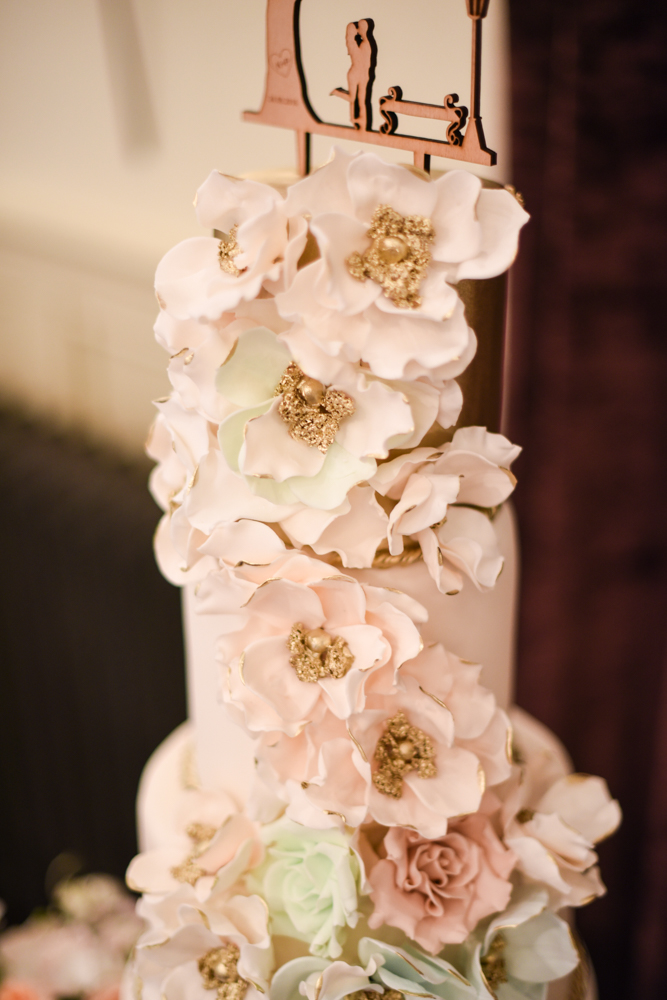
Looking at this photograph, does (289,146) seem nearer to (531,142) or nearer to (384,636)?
(531,142)

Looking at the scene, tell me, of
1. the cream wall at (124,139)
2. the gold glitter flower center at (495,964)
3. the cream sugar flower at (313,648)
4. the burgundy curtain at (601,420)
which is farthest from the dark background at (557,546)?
the cream sugar flower at (313,648)

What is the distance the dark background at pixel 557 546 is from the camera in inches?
A: 41.9

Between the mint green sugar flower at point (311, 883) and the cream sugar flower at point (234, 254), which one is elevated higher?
the cream sugar flower at point (234, 254)

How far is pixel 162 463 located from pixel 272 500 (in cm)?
19

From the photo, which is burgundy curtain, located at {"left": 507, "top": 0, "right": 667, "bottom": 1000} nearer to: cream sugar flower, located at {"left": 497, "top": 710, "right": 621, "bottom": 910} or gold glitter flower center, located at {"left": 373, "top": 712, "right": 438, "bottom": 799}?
cream sugar flower, located at {"left": 497, "top": 710, "right": 621, "bottom": 910}

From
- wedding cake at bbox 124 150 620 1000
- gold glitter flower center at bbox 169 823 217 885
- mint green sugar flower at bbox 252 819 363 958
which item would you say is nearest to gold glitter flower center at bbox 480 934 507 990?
wedding cake at bbox 124 150 620 1000

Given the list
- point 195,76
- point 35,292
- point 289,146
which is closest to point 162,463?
point 289,146

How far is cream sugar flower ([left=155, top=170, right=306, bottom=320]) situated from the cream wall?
0.28 metres

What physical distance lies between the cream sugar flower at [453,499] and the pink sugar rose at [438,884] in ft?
0.75

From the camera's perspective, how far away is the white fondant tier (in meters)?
0.65

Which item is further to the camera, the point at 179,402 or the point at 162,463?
the point at 162,463

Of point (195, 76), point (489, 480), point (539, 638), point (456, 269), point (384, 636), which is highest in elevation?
point (195, 76)

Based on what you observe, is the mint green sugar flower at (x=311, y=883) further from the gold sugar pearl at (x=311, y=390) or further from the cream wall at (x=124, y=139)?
the cream wall at (x=124, y=139)

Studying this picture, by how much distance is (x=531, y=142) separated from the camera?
1088 mm
